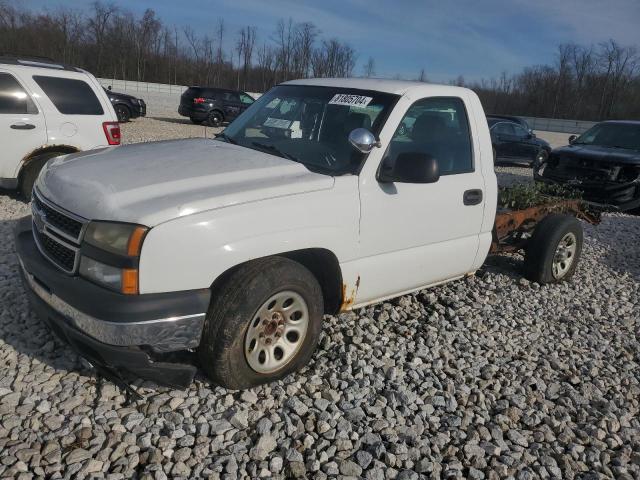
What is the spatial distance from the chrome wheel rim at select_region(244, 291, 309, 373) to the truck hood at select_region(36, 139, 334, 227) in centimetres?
66

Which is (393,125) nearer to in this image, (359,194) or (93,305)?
(359,194)

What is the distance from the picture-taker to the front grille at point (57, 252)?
2.88 m

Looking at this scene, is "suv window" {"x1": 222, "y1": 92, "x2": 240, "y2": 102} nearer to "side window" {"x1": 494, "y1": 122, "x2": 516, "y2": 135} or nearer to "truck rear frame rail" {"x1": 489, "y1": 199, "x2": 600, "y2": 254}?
"side window" {"x1": 494, "y1": 122, "x2": 516, "y2": 135}

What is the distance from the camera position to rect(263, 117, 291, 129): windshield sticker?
158 inches

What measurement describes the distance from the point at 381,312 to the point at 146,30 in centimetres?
6274

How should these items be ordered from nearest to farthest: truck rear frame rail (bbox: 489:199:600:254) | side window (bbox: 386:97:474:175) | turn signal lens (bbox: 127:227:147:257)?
turn signal lens (bbox: 127:227:147:257)
side window (bbox: 386:97:474:175)
truck rear frame rail (bbox: 489:199:600:254)

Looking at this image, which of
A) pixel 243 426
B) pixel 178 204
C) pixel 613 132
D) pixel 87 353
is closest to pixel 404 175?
pixel 178 204

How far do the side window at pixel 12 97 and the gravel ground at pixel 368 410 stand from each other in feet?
10.2

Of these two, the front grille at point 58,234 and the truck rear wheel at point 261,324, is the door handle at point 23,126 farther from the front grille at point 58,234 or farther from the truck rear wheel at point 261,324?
the truck rear wheel at point 261,324

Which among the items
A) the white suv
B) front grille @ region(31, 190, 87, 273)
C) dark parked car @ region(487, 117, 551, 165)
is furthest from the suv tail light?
dark parked car @ region(487, 117, 551, 165)

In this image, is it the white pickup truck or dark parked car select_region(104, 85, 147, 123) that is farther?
dark parked car select_region(104, 85, 147, 123)

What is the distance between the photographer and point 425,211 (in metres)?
3.79

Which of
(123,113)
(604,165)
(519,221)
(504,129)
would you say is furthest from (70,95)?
(123,113)

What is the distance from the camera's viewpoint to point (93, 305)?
266 cm
